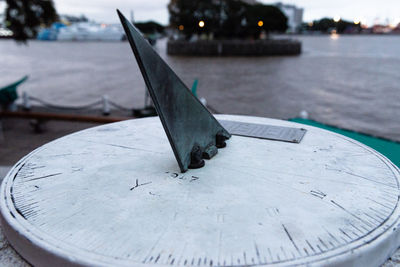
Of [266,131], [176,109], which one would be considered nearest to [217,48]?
[266,131]

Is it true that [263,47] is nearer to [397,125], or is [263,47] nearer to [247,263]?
[397,125]

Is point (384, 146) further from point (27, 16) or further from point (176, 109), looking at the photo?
point (27, 16)

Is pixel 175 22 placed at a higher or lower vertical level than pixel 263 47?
higher

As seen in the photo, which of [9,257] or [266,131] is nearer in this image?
[9,257]

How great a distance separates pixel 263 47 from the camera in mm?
40812

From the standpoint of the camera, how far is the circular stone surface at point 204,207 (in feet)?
6.08

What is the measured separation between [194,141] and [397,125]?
911 cm

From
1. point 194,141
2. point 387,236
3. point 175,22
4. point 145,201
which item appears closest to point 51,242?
point 145,201

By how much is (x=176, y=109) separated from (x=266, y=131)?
1579 mm

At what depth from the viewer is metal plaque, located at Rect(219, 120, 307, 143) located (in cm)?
376

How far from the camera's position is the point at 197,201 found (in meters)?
2.37

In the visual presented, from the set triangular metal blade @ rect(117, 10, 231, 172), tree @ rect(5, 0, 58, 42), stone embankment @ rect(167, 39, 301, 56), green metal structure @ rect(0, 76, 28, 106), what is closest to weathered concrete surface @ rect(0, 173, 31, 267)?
triangular metal blade @ rect(117, 10, 231, 172)

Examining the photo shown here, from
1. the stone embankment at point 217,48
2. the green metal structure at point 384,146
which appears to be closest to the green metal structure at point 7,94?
the green metal structure at point 384,146

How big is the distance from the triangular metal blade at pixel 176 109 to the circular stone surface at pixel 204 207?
17 cm
